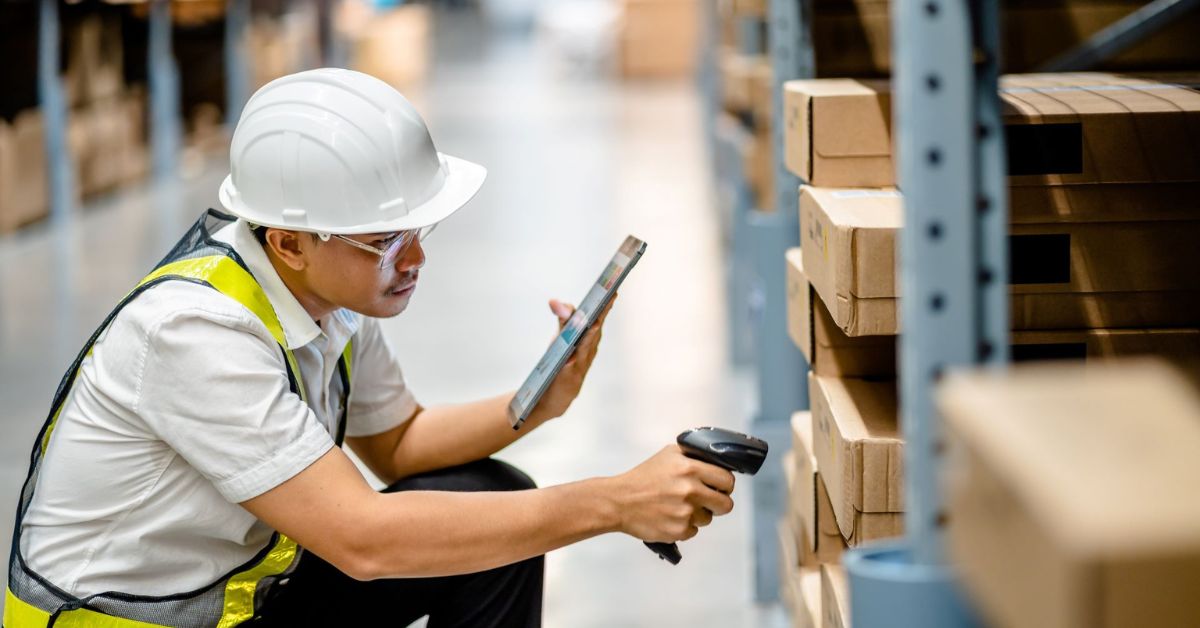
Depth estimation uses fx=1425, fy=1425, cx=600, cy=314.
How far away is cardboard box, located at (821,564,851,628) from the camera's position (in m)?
2.05

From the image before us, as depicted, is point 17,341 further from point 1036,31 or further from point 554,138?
point 554,138

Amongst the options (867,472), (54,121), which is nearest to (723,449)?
(867,472)

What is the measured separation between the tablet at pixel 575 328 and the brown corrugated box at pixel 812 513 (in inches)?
19.9

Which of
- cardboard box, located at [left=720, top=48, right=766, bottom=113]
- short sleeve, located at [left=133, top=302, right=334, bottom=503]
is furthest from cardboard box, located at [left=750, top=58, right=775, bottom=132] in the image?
short sleeve, located at [left=133, top=302, right=334, bottom=503]

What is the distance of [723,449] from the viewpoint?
1.95 metres

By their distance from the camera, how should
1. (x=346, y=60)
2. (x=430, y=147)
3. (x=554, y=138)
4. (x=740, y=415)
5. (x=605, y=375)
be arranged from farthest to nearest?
1. (x=346, y=60)
2. (x=554, y=138)
3. (x=605, y=375)
4. (x=740, y=415)
5. (x=430, y=147)

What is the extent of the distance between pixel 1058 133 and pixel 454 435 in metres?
1.12

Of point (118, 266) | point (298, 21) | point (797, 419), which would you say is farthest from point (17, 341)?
point (298, 21)

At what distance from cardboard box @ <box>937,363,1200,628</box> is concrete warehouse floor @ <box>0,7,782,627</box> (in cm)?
232

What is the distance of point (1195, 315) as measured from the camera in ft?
6.54

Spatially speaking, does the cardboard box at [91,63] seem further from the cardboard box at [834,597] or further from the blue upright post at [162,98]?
the cardboard box at [834,597]

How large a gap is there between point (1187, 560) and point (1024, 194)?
1.19 meters

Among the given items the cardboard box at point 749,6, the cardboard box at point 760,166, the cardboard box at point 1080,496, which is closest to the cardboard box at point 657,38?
the cardboard box at point 760,166

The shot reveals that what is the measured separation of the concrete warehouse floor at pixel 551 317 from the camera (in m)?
3.56
